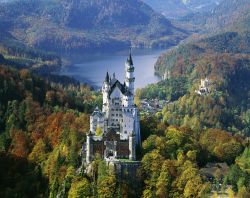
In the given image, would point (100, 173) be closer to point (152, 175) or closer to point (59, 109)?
point (152, 175)

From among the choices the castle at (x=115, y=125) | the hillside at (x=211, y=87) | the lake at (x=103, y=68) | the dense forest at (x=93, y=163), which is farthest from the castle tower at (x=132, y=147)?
the lake at (x=103, y=68)

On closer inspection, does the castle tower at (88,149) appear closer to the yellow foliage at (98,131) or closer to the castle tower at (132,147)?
the yellow foliage at (98,131)

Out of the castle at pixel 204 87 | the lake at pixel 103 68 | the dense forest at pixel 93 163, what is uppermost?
the lake at pixel 103 68

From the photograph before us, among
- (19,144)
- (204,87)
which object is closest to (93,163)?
(19,144)

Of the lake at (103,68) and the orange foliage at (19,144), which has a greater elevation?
the lake at (103,68)

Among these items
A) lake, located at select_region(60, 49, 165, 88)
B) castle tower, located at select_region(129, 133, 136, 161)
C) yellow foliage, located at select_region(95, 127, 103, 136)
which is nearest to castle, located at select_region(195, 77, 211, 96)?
lake, located at select_region(60, 49, 165, 88)

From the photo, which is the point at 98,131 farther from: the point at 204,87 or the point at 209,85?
the point at 209,85
